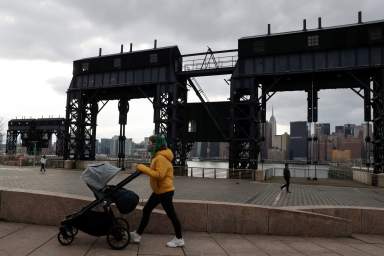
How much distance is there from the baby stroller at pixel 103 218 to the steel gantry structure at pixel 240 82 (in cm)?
2802

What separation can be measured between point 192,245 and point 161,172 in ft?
4.73

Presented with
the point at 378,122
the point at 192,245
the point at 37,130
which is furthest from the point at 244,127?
the point at 37,130

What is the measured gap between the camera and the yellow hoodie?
18.8 feet

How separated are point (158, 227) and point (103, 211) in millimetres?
1461

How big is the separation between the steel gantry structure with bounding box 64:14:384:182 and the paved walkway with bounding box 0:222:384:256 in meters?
26.2

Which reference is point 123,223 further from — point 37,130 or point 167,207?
point 37,130

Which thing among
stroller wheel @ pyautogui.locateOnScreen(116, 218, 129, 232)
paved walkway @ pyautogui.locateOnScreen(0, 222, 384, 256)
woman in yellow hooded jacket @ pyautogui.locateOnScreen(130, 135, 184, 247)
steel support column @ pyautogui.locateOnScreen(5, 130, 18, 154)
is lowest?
paved walkway @ pyautogui.locateOnScreen(0, 222, 384, 256)

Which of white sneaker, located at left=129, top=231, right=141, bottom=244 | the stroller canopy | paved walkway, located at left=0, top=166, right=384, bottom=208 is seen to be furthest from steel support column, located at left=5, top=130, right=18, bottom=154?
white sneaker, located at left=129, top=231, right=141, bottom=244

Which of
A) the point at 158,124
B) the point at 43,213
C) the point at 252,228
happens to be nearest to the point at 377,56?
the point at 158,124

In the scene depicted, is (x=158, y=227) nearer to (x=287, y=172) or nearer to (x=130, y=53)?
(x=287, y=172)

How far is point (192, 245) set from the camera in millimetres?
6145

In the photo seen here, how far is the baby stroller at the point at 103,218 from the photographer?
18.5 feet

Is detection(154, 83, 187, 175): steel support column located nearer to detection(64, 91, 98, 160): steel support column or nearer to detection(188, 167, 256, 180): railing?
detection(188, 167, 256, 180): railing

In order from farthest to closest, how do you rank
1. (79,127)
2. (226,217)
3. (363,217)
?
(79,127) < (363,217) < (226,217)
